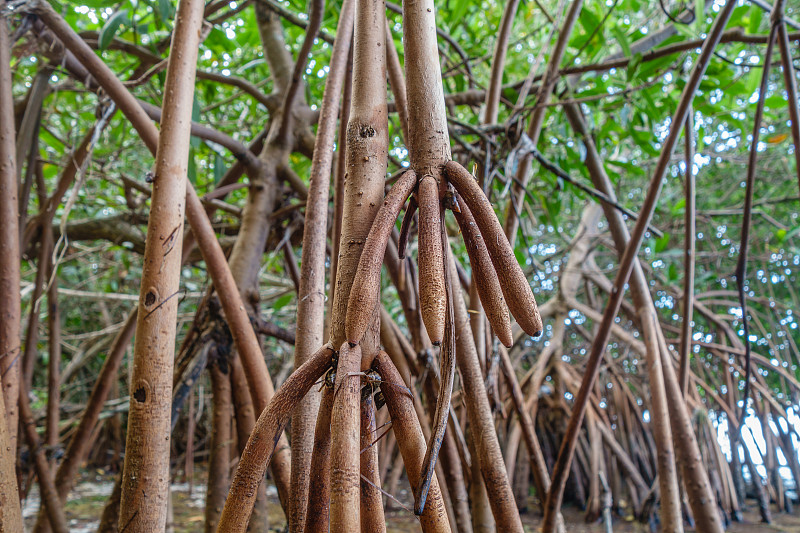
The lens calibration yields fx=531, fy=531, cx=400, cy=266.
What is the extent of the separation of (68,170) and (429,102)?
1.60 meters

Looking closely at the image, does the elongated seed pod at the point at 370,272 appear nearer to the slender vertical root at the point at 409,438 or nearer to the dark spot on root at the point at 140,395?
the slender vertical root at the point at 409,438

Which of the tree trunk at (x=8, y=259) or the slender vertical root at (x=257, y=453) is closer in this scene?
the slender vertical root at (x=257, y=453)

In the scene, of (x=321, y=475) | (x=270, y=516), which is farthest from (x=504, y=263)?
(x=270, y=516)

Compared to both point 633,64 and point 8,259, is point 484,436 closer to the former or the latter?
point 8,259

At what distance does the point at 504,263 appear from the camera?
46 cm

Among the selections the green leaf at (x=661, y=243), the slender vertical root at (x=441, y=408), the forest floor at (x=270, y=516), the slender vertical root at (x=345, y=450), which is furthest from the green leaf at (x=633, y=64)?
the forest floor at (x=270, y=516)

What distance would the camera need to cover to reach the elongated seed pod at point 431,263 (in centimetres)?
43

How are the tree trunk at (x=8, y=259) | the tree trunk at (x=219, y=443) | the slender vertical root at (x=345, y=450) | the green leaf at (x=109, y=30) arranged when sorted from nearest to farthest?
1. the slender vertical root at (x=345, y=450)
2. the tree trunk at (x=8, y=259)
3. the green leaf at (x=109, y=30)
4. the tree trunk at (x=219, y=443)

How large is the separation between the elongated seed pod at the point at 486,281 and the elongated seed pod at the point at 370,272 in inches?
2.6

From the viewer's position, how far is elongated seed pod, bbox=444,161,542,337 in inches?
17.5

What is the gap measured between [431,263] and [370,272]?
2.2 inches

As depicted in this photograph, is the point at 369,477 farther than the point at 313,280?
No

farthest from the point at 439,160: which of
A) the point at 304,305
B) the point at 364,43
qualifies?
the point at 304,305

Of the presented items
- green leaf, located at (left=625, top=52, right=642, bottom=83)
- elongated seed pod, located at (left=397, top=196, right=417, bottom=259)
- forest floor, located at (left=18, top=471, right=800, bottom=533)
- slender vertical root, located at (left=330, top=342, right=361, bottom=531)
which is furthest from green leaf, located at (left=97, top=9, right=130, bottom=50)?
forest floor, located at (left=18, top=471, right=800, bottom=533)
